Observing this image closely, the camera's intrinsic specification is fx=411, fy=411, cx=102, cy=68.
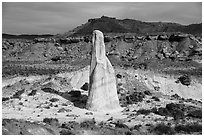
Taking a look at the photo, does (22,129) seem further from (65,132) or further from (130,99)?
(130,99)

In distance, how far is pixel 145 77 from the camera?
42062 millimetres

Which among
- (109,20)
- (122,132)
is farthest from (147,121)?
(109,20)

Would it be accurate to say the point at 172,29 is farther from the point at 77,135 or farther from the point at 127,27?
the point at 77,135

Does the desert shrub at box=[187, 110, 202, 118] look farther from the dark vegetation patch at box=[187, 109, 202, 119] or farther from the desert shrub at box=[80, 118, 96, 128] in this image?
the desert shrub at box=[80, 118, 96, 128]

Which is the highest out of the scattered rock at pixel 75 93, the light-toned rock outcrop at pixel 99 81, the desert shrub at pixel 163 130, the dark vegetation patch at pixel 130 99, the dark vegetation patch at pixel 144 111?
the light-toned rock outcrop at pixel 99 81

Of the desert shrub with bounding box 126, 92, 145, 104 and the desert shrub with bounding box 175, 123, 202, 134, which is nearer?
the desert shrub with bounding box 175, 123, 202, 134

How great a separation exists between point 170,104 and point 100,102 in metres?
4.09

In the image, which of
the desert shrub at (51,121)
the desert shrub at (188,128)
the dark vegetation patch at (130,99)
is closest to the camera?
the desert shrub at (188,128)

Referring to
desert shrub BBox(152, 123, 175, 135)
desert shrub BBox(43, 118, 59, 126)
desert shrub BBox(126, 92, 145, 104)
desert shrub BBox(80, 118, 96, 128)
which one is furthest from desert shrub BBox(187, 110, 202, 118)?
desert shrub BBox(43, 118, 59, 126)

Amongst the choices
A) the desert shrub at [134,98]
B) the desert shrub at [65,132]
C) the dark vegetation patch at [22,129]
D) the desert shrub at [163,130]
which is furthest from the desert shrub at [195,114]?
the dark vegetation patch at [22,129]

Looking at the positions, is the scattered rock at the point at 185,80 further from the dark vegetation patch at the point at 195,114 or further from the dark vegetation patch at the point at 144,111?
the dark vegetation patch at the point at 144,111

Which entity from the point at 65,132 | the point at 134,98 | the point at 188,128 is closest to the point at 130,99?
the point at 134,98

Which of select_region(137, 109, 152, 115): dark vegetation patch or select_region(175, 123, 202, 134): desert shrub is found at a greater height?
select_region(137, 109, 152, 115): dark vegetation patch

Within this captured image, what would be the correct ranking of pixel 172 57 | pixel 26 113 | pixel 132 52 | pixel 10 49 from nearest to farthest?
pixel 26 113
pixel 172 57
pixel 132 52
pixel 10 49
